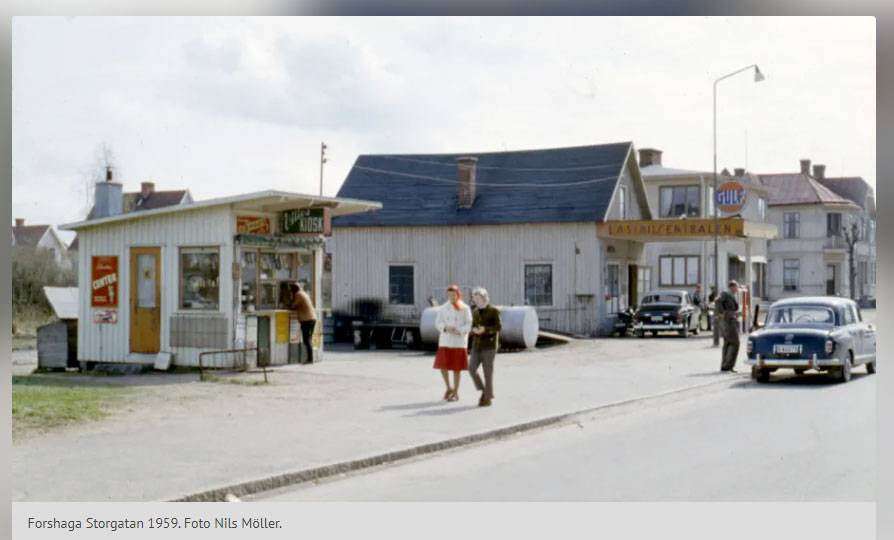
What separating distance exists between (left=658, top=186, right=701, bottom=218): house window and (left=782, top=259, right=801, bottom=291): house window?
33.9ft

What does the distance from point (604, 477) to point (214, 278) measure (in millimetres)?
9950

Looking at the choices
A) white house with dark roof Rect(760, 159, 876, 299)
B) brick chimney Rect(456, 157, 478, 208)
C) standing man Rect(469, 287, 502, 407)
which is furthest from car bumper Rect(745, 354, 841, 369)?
brick chimney Rect(456, 157, 478, 208)

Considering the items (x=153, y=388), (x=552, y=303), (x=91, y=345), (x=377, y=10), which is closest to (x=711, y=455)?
(x=377, y=10)

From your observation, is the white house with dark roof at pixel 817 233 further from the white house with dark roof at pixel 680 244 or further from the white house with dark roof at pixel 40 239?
the white house with dark roof at pixel 40 239

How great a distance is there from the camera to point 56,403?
1220 cm

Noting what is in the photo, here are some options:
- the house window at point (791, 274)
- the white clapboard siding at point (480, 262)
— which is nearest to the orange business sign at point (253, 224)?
the house window at point (791, 274)

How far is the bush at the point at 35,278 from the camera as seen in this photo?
12086mm

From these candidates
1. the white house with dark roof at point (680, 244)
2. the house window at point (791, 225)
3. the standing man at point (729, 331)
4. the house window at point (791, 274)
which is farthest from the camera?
the white house with dark roof at point (680, 244)

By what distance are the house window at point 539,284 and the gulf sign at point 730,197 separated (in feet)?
18.1

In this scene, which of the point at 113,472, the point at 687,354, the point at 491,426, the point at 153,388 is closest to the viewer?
the point at 113,472

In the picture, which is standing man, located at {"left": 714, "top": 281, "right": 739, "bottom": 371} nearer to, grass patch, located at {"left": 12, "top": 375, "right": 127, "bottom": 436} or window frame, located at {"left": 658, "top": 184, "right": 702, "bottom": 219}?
grass patch, located at {"left": 12, "top": 375, "right": 127, "bottom": 436}

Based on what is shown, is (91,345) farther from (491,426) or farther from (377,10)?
(377,10)

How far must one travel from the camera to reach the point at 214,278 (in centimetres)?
1723

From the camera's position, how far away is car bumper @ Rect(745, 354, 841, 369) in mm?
16438
